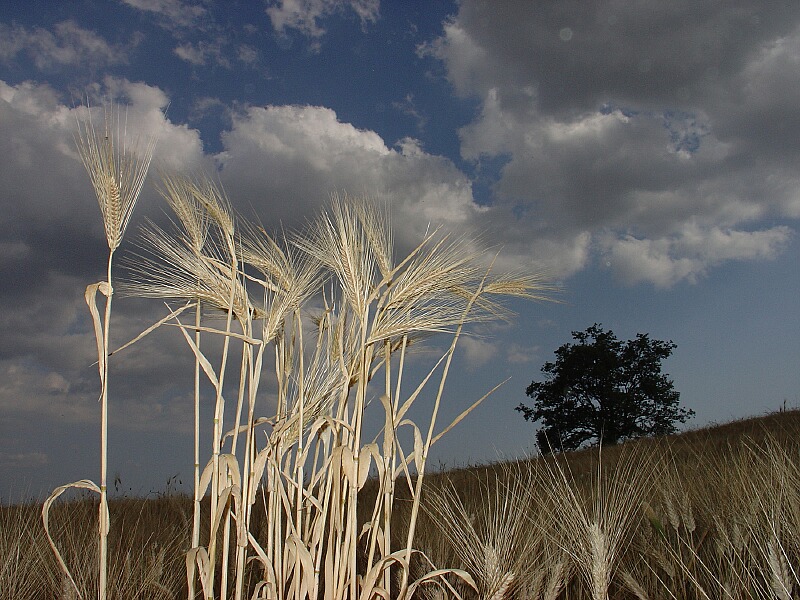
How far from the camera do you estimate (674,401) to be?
1997 centimetres

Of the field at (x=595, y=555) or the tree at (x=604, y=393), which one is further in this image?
the tree at (x=604, y=393)

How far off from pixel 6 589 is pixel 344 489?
1.84 metres

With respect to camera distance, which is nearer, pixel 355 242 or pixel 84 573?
pixel 355 242

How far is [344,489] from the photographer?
2.33 m

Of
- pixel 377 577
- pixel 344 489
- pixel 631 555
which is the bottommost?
pixel 631 555

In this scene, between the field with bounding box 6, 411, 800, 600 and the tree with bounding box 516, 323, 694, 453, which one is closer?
the field with bounding box 6, 411, 800, 600

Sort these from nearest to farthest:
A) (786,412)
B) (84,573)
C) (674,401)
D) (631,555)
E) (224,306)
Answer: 1. (224,306)
2. (84,573)
3. (631,555)
4. (786,412)
5. (674,401)

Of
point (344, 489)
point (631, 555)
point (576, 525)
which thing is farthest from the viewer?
point (631, 555)

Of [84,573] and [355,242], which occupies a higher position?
[355,242]

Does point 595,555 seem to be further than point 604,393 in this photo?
No

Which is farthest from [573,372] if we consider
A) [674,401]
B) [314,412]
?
[314,412]

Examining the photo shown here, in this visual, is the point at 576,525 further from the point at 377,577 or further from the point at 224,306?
the point at 224,306

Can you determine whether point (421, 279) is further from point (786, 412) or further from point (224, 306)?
point (786, 412)

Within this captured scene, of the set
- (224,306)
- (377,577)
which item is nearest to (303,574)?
Result: (377,577)
